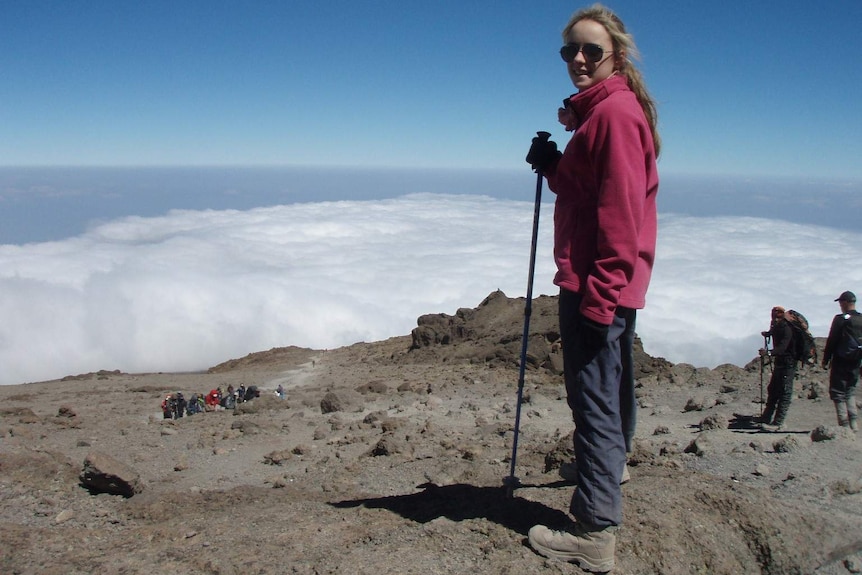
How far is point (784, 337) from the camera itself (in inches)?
284

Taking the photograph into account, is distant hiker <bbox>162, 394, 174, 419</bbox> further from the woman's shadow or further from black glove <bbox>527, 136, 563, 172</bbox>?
black glove <bbox>527, 136, 563, 172</bbox>

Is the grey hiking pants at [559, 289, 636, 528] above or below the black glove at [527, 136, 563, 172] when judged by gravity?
below

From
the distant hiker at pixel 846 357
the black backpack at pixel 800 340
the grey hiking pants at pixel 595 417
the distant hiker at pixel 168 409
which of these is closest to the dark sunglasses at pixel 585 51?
the grey hiking pants at pixel 595 417

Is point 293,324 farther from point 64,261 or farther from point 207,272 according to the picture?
point 64,261

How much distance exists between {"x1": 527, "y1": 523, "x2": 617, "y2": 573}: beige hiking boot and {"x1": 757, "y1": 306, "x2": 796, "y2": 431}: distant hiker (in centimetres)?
542

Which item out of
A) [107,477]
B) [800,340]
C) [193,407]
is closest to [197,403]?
[193,407]

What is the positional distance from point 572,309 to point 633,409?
3.07 feet

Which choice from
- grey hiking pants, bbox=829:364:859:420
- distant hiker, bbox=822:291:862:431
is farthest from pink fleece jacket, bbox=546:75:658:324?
grey hiking pants, bbox=829:364:859:420

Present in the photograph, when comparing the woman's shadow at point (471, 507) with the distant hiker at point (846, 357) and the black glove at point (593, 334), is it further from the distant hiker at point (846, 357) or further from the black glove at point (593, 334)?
the distant hiker at point (846, 357)

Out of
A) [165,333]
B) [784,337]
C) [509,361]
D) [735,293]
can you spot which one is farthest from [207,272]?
[784,337]

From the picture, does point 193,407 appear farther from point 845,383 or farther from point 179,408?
point 845,383

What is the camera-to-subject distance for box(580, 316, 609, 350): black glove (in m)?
2.41

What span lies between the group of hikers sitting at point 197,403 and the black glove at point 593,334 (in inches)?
383

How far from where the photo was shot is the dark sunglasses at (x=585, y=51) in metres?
2.56
